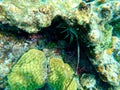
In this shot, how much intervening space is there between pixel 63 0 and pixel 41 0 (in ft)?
1.42

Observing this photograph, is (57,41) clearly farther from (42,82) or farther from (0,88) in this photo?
(0,88)

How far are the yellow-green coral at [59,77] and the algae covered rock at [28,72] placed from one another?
0.55ft

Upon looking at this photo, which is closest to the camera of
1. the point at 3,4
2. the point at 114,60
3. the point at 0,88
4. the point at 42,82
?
the point at 3,4

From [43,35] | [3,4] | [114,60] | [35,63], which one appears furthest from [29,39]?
[114,60]

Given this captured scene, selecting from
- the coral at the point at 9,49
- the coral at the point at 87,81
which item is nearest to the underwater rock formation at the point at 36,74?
the coral at the point at 9,49

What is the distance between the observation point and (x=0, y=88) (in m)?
3.90

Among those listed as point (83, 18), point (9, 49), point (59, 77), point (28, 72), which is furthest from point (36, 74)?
point (83, 18)

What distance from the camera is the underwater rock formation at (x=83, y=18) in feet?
11.4

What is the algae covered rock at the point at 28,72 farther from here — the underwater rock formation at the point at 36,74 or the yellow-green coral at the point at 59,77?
the yellow-green coral at the point at 59,77

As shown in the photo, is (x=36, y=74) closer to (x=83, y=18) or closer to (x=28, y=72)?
(x=28, y=72)

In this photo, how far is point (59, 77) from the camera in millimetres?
3627

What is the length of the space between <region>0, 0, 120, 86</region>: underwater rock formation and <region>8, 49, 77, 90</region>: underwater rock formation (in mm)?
477

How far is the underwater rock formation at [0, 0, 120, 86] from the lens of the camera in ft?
11.4

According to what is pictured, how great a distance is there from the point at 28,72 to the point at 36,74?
0.13 m
